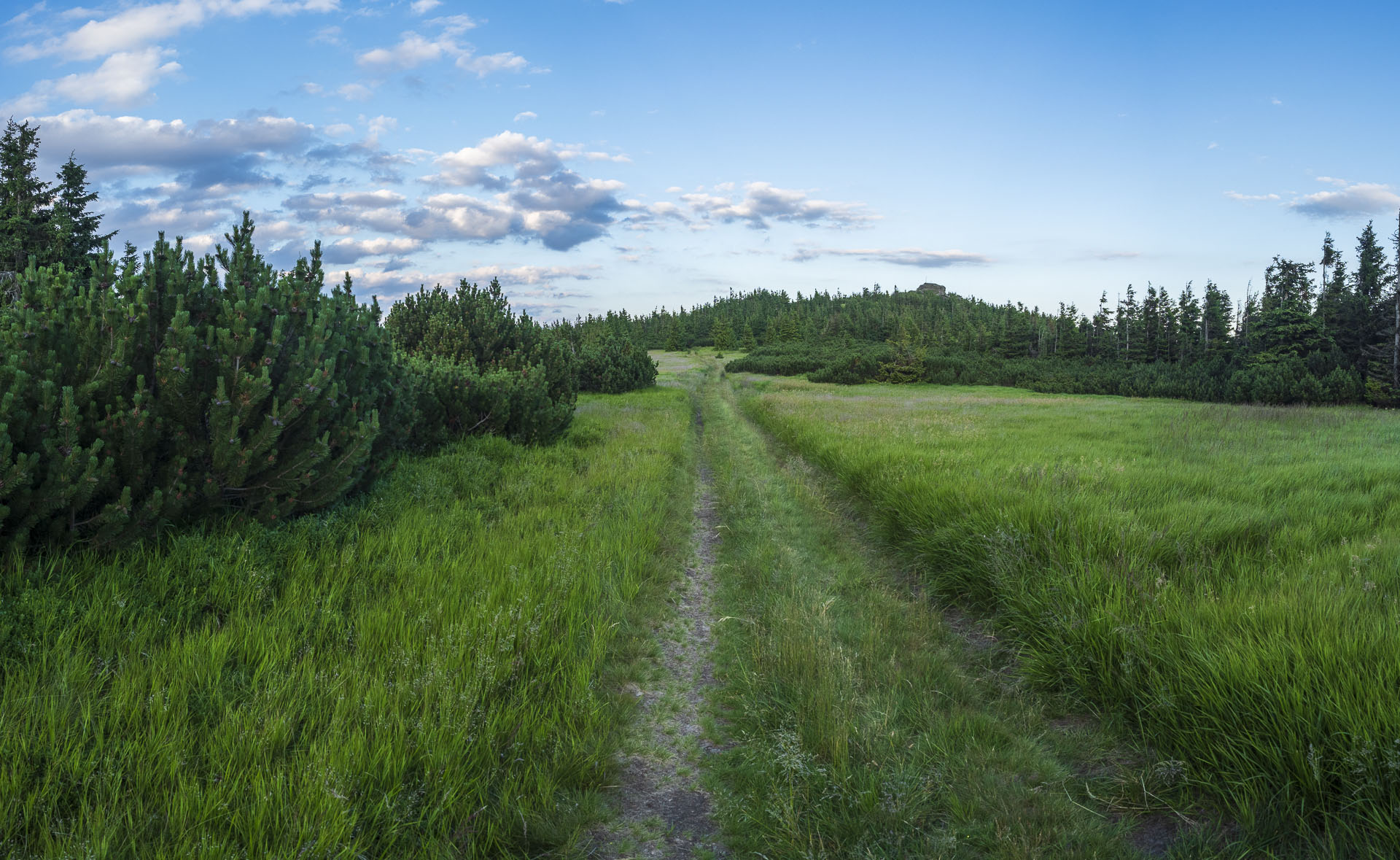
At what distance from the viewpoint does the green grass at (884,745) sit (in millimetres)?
3256

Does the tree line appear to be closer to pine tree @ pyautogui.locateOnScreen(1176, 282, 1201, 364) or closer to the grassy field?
the grassy field

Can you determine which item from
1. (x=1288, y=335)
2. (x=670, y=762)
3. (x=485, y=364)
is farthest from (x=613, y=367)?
(x=1288, y=335)

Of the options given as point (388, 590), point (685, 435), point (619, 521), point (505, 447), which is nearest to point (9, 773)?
point (388, 590)

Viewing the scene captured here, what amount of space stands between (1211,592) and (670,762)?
4503 mm

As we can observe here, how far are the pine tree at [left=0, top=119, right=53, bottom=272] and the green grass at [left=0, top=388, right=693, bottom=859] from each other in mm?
39783

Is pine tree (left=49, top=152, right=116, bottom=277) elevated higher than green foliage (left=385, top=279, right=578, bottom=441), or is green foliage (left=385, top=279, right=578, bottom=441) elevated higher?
pine tree (left=49, top=152, right=116, bottom=277)

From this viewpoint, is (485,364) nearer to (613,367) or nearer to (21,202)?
(613,367)

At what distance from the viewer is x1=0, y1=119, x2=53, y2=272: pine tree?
30.6 m

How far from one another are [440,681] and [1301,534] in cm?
850

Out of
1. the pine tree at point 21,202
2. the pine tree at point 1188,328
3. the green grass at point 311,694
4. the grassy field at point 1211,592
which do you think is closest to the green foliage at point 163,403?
the green grass at point 311,694

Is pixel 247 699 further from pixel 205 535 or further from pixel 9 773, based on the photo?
pixel 205 535

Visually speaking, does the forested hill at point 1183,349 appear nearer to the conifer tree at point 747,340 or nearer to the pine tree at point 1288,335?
the pine tree at point 1288,335

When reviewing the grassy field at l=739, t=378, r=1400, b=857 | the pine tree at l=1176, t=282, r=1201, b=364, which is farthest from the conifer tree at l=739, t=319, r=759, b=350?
the grassy field at l=739, t=378, r=1400, b=857

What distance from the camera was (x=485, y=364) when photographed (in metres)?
18.1
